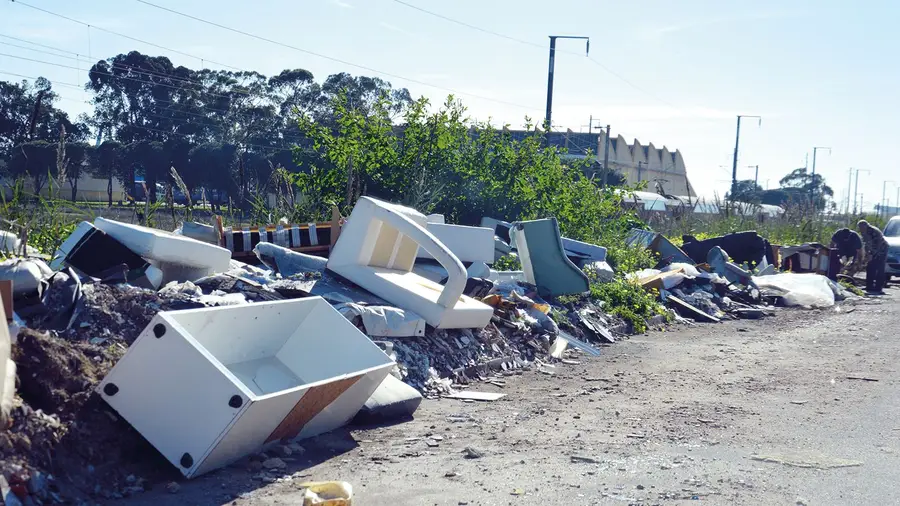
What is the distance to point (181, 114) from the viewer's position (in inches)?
1650

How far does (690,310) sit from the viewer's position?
1326cm

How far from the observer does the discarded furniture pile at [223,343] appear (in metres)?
4.18

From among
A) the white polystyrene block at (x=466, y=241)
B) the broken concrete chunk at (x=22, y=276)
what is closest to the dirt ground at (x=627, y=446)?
the broken concrete chunk at (x=22, y=276)

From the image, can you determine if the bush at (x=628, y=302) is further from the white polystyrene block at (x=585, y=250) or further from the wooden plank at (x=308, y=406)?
the wooden plank at (x=308, y=406)

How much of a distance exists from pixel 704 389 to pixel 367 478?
3981 mm

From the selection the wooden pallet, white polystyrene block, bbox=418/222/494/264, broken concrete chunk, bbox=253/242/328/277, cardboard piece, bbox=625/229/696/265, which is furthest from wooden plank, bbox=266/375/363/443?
cardboard piece, bbox=625/229/696/265

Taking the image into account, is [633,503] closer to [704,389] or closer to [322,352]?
[322,352]

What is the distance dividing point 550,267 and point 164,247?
17.7 feet

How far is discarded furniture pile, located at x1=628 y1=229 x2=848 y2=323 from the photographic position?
13.7 m

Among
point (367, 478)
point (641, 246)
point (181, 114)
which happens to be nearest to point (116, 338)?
point (367, 478)

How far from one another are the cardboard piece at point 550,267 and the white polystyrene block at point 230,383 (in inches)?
222

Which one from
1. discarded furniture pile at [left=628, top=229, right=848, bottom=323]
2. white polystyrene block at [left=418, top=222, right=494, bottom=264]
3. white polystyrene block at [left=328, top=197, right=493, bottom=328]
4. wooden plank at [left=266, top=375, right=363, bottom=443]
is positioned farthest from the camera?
discarded furniture pile at [left=628, top=229, right=848, bottom=323]

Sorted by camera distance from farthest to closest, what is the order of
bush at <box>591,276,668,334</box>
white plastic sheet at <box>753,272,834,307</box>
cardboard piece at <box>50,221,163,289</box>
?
white plastic sheet at <box>753,272,834,307</box> → bush at <box>591,276,668,334</box> → cardboard piece at <box>50,221,163,289</box>

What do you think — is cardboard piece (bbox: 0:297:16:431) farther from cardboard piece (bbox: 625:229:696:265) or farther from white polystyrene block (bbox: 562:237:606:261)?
cardboard piece (bbox: 625:229:696:265)
